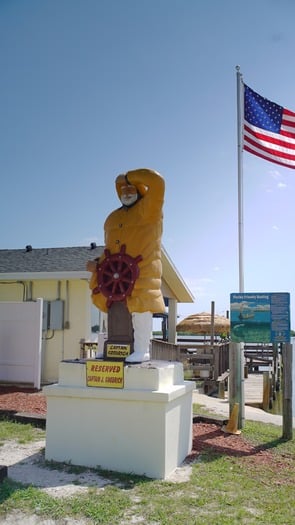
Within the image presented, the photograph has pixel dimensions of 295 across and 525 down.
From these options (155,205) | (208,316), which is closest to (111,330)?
(155,205)

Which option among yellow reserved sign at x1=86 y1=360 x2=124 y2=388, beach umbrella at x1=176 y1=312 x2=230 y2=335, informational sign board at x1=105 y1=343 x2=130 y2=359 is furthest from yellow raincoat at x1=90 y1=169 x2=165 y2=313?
beach umbrella at x1=176 y1=312 x2=230 y2=335

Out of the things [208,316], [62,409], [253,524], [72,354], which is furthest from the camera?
[208,316]

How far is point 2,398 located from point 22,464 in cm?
394


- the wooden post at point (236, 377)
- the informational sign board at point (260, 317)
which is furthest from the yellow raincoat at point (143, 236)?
the wooden post at point (236, 377)

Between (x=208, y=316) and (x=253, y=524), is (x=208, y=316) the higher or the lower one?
the higher one

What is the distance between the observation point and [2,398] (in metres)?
9.20

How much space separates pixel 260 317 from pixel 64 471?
4.05 m

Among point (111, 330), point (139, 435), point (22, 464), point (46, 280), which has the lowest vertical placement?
point (22, 464)

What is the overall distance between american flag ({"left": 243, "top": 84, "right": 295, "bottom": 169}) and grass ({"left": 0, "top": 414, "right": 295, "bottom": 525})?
5971mm

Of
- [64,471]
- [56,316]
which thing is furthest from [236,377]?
[56,316]

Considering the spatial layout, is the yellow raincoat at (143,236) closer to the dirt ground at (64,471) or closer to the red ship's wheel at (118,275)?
the red ship's wheel at (118,275)

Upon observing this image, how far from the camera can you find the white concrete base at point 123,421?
17.2ft

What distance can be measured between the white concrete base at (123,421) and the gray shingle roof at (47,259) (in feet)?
19.9

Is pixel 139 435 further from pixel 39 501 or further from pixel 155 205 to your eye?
pixel 155 205
